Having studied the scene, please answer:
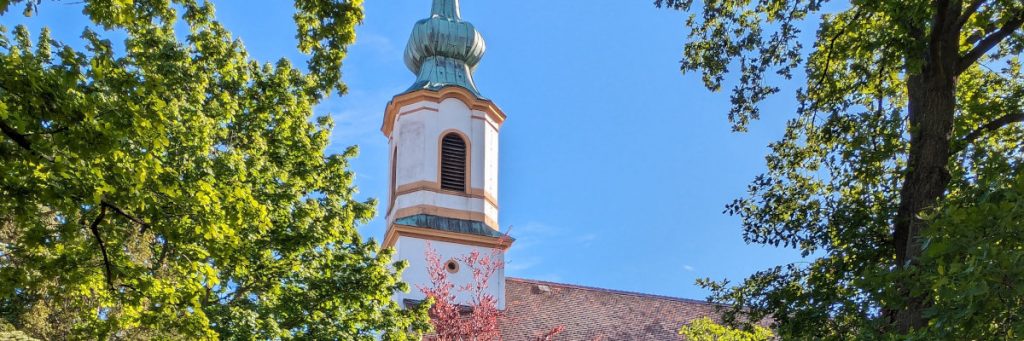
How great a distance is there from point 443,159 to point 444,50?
391 cm

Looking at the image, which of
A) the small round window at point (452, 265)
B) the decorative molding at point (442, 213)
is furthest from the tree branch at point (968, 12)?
the decorative molding at point (442, 213)

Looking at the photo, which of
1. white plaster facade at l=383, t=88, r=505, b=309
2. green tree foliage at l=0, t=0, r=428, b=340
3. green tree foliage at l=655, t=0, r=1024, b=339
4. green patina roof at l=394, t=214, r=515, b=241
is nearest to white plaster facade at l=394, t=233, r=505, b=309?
white plaster facade at l=383, t=88, r=505, b=309

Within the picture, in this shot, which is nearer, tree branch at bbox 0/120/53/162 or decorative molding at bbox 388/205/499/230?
tree branch at bbox 0/120/53/162

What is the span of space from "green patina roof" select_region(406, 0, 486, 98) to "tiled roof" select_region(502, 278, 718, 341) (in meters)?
5.91

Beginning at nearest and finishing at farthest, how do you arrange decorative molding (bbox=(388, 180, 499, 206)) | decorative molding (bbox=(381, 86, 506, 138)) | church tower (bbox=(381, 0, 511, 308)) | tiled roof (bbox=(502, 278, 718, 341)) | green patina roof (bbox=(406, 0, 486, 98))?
1. church tower (bbox=(381, 0, 511, 308))
2. tiled roof (bbox=(502, 278, 718, 341))
3. decorative molding (bbox=(388, 180, 499, 206))
4. decorative molding (bbox=(381, 86, 506, 138))
5. green patina roof (bbox=(406, 0, 486, 98))

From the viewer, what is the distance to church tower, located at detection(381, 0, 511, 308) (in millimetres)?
26266

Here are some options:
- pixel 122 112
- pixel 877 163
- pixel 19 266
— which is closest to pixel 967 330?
pixel 877 163

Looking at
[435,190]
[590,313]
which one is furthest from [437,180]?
[590,313]

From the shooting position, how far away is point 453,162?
2839cm

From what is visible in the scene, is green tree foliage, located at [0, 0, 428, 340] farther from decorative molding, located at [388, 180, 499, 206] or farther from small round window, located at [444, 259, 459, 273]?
decorative molding, located at [388, 180, 499, 206]

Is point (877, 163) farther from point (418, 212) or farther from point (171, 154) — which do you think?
point (418, 212)

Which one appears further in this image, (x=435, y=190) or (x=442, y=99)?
(x=442, y=99)

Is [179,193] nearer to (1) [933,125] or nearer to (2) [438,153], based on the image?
(1) [933,125]

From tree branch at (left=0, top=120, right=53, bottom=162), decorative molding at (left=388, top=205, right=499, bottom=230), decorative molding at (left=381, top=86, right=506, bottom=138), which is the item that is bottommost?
tree branch at (left=0, top=120, right=53, bottom=162)
